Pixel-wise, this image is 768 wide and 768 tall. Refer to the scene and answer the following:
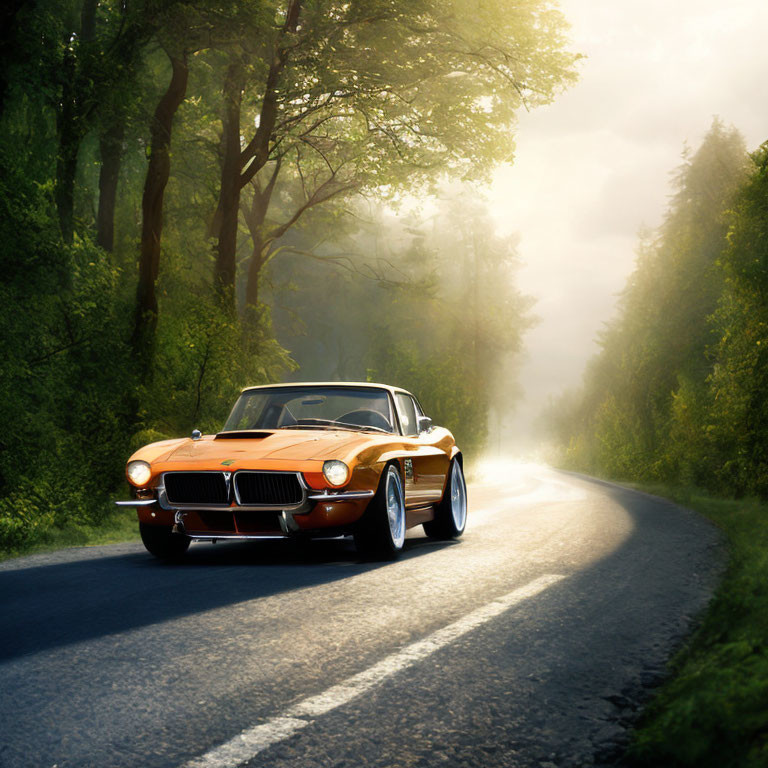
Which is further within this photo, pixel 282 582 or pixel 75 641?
pixel 282 582

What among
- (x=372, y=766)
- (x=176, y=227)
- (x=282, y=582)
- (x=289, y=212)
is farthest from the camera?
(x=289, y=212)

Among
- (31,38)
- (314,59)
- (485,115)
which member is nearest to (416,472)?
(31,38)

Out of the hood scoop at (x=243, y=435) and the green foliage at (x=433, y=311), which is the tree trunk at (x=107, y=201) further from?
the green foliage at (x=433, y=311)

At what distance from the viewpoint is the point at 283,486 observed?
726 cm

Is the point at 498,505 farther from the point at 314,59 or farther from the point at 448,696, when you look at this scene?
the point at 448,696

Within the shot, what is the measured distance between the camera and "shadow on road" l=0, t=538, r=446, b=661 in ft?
16.1

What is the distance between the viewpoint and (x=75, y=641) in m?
4.54

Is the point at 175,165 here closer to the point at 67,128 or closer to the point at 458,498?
the point at 67,128

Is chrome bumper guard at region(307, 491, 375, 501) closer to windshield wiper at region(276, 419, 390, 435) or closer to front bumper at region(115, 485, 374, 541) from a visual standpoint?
front bumper at region(115, 485, 374, 541)

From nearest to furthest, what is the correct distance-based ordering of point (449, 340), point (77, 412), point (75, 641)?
point (75, 641)
point (77, 412)
point (449, 340)

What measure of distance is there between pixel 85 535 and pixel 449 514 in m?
4.47

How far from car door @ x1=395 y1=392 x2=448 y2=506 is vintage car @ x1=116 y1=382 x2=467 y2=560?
0.03 meters

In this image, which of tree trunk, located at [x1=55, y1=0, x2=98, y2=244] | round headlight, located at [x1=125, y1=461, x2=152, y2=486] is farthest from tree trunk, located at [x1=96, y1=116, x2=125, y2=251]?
round headlight, located at [x1=125, y1=461, x2=152, y2=486]

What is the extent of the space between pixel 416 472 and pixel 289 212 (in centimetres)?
3551
